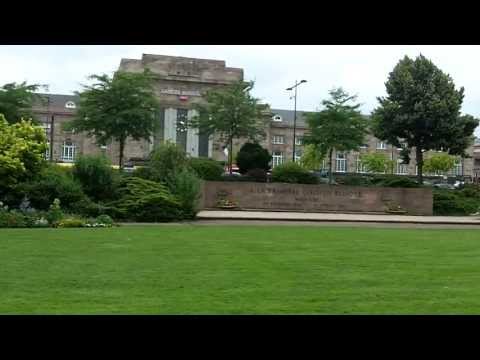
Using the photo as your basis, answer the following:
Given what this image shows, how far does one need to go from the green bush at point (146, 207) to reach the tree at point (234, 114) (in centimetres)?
2156

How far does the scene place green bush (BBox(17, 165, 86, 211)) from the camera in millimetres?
24047

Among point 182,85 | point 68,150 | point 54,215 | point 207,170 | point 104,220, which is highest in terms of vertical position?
point 182,85

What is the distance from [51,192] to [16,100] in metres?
18.5

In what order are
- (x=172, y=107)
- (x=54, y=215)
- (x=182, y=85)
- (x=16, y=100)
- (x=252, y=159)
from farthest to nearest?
(x=182, y=85) < (x=172, y=107) < (x=252, y=159) < (x=16, y=100) < (x=54, y=215)

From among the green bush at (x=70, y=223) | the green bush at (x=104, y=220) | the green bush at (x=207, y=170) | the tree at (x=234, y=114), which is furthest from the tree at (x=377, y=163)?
the green bush at (x=70, y=223)

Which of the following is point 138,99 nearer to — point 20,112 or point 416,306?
point 20,112

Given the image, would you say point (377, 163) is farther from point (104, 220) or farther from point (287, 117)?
point (104, 220)

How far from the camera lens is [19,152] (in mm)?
24125

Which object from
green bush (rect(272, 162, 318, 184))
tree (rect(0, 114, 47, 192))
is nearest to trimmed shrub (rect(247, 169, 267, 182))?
green bush (rect(272, 162, 318, 184))

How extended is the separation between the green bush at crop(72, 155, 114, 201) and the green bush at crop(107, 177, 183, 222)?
965 millimetres

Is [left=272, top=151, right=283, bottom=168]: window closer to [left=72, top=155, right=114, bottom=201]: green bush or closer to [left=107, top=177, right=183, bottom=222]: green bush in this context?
[left=72, top=155, right=114, bottom=201]: green bush

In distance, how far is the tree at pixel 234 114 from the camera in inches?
1884

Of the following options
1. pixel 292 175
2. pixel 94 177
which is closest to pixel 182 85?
pixel 292 175
